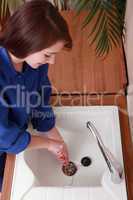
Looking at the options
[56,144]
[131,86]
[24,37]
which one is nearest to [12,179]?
[56,144]

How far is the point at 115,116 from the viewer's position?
113cm

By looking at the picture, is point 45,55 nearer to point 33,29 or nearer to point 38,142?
point 33,29

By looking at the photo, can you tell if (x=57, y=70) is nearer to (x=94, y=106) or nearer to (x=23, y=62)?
(x=94, y=106)

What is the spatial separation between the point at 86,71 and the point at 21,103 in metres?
0.46

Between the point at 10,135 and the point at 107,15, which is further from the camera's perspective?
the point at 107,15

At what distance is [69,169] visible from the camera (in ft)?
3.68

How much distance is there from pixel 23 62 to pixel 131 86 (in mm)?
477

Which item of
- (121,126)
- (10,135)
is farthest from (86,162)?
(10,135)

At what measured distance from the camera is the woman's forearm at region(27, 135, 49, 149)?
1.02 meters

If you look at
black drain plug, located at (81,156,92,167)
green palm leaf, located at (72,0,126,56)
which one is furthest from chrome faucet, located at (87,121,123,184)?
green palm leaf, located at (72,0,126,56)

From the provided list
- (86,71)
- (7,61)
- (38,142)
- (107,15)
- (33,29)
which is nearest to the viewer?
(33,29)

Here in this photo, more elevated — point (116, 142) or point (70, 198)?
point (116, 142)

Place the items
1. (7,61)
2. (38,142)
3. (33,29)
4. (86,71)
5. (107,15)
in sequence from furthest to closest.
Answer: (86,71), (107,15), (38,142), (7,61), (33,29)

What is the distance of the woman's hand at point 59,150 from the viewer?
106cm
